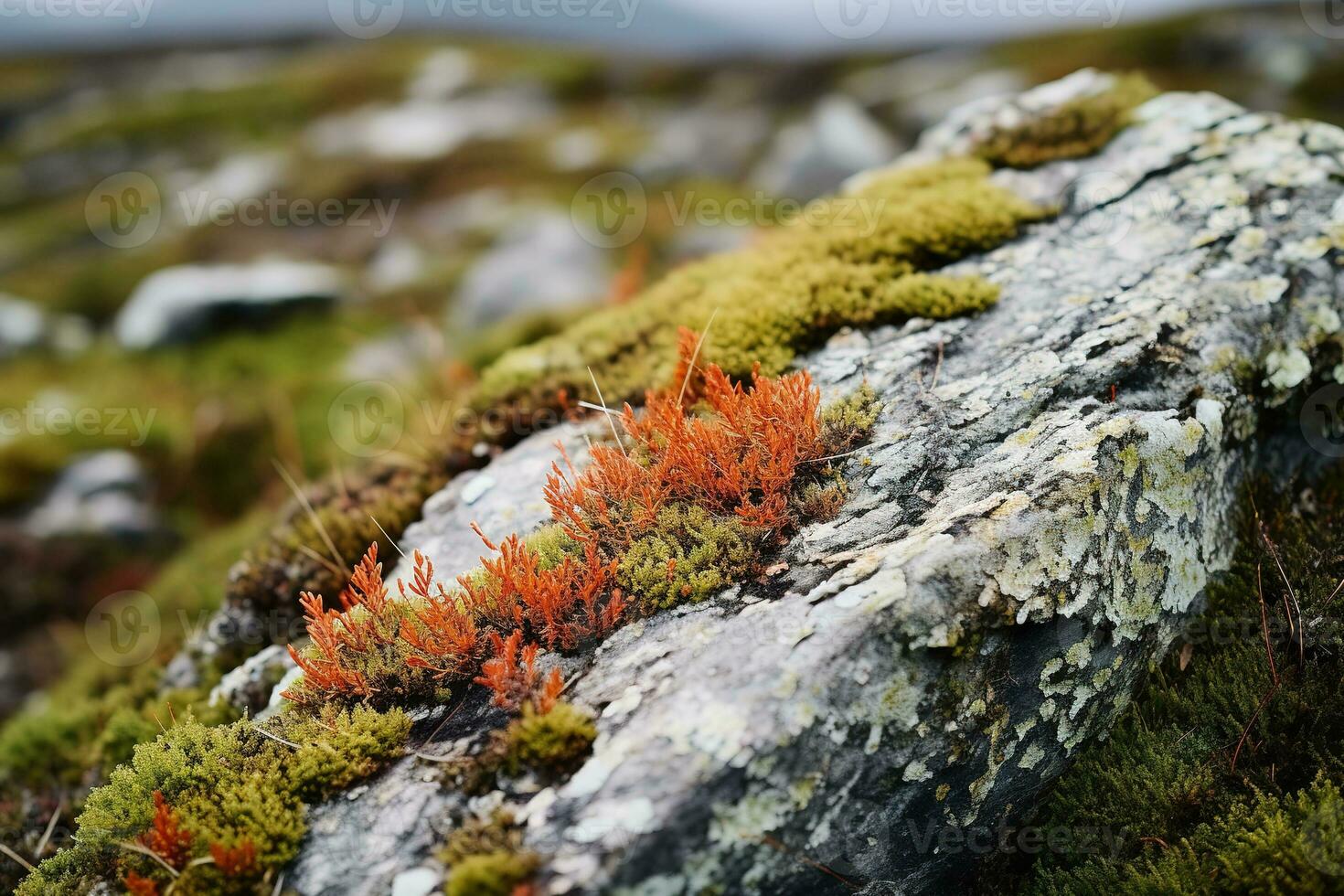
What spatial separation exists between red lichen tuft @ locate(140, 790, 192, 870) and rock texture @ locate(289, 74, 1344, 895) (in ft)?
1.94

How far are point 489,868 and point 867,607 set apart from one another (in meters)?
2.02

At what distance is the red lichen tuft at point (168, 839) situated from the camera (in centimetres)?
345

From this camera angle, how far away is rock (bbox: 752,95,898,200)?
73.8ft

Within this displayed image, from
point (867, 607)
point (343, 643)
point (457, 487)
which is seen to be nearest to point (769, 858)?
point (867, 607)

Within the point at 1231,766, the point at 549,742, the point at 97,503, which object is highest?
the point at 97,503

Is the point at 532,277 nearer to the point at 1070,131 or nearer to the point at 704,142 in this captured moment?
the point at 1070,131

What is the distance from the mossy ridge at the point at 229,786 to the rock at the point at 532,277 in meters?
12.4

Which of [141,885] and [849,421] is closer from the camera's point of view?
[141,885]

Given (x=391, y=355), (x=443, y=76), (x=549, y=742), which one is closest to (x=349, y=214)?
(x=391, y=355)

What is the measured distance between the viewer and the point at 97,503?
11.2 meters

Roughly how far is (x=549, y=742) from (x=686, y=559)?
121cm

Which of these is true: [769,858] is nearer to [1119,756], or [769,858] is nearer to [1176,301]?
[1119,756]

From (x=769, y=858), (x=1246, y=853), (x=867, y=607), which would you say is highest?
(x=867, y=607)

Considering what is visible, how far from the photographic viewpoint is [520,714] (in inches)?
145
